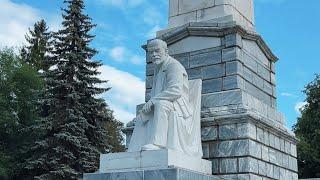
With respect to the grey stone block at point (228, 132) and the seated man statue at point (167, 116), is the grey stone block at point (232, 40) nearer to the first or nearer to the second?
the seated man statue at point (167, 116)

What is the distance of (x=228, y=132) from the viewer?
27.9ft

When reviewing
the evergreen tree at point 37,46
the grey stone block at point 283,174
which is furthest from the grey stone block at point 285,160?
the evergreen tree at point 37,46

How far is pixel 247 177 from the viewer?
26.6 ft

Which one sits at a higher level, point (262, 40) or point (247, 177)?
point (262, 40)

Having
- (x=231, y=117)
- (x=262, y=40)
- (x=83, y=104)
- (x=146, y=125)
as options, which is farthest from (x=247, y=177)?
(x=83, y=104)

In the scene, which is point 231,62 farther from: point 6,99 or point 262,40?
point 6,99

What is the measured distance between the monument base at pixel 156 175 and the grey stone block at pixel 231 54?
2543 millimetres

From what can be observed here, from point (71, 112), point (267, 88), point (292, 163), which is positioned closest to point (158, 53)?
point (267, 88)

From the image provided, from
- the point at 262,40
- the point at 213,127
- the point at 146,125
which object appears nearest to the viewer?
the point at 146,125

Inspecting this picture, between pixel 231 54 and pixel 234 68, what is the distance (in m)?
0.30

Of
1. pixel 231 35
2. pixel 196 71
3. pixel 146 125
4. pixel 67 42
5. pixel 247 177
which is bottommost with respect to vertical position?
pixel 247 177

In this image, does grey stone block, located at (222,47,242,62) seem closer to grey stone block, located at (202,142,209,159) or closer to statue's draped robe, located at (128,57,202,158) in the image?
statue's draped robe, located at (128,57,202,158)

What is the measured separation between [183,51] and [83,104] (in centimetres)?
1343

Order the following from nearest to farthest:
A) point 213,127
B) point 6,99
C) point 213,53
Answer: point 213,127
point 213,53
point 6,99
